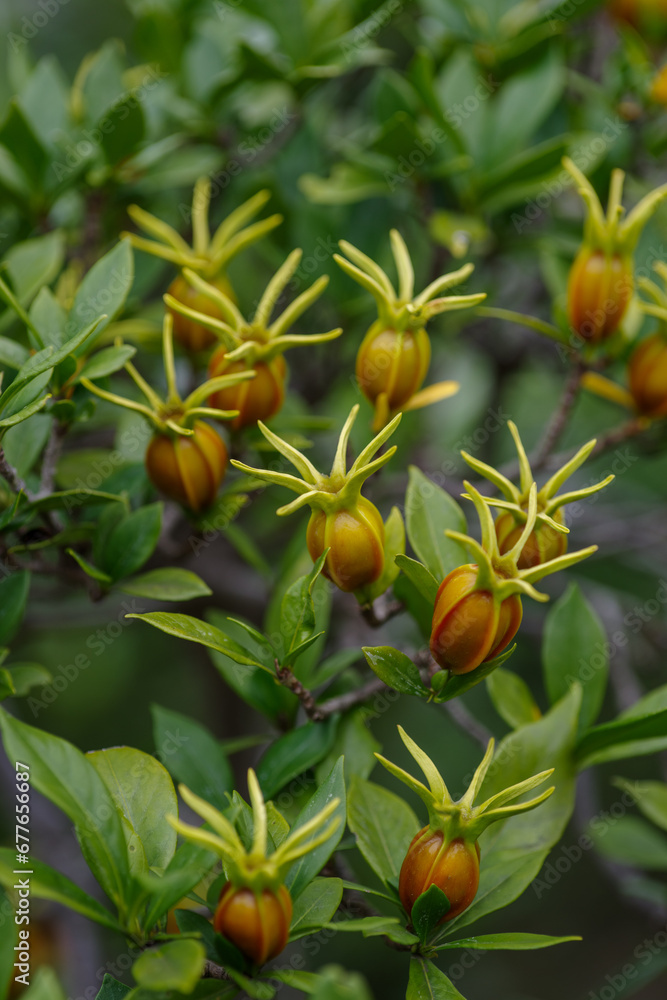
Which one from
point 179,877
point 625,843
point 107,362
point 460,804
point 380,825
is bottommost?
point 625,843

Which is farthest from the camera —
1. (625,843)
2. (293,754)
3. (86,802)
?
(625,843)

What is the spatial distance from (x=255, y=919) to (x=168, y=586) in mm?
401

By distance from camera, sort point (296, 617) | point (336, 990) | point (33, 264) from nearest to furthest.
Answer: point (336, 990) < point (296, 617) < point (33, 264)

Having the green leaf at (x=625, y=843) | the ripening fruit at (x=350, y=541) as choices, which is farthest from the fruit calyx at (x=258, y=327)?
the green leaf at (x=625, y=843)

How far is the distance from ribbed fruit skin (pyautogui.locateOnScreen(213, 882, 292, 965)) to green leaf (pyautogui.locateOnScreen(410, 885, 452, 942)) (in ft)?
0.43

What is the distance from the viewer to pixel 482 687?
2908 mm

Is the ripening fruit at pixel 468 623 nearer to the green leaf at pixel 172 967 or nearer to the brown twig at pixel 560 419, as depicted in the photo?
the green leaf at pixel 172 967

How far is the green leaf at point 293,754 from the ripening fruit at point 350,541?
221 millimetres

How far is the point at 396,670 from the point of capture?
0.85 meters

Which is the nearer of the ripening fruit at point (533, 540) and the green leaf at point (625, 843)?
the ripening fruit at point (533, 540)

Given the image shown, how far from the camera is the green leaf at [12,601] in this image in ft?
3.19

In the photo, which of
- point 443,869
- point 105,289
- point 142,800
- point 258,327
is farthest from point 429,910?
point 105,289

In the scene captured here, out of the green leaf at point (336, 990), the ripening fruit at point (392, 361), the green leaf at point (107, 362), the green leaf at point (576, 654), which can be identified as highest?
the green leaf at point (107, 362)

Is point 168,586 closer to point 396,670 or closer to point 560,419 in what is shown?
point 396,670
